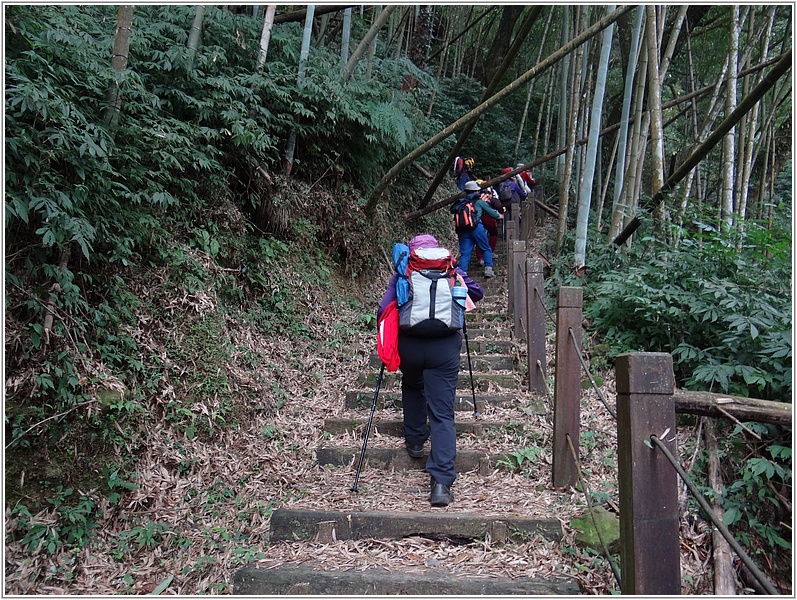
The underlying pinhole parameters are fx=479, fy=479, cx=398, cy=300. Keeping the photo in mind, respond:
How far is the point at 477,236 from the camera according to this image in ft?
25.7

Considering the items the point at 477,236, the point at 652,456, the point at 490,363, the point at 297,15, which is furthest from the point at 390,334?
the point at 297,15

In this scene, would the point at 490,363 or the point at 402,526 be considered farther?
the point at 490,363

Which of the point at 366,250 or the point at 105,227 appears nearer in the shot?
the point at 105,227

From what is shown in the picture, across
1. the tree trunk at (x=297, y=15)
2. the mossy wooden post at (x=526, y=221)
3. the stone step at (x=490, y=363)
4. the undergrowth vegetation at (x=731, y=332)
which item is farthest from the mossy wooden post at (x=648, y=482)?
the mossy wooden post at (x=526, y=221)

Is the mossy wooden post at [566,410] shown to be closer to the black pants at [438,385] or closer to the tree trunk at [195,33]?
the black pants at [438,385]

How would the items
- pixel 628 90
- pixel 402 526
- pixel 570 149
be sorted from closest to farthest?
1. pixel 402 526
2. pixel 628 90
3. pixel 570 149

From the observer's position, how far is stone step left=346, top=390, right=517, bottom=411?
14.3 feet

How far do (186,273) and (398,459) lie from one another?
2322 millimetres

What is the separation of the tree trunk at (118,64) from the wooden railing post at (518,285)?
4.15 meters

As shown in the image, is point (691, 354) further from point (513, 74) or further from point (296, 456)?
point (513, 74)

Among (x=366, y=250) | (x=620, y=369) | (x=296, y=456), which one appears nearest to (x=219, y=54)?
(x=366, y=250)

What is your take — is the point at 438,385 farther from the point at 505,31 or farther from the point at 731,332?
the point at 505,31

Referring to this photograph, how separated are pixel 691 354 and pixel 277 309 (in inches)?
152

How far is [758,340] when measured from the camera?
3209mm
